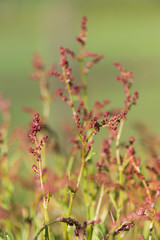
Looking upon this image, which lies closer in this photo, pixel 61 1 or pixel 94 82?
pixel 61 1

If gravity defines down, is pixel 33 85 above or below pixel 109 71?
above

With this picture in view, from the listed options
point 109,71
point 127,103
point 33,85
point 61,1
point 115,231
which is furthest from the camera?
point 33,85

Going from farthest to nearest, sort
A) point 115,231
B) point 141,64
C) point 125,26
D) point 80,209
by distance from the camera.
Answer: point 125,26 → point 141,64 → point 80,209 → point 115,231

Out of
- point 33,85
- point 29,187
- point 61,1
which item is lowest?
point 29,187

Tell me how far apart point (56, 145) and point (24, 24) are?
47.9 ft

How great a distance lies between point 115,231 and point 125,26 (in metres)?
16.6

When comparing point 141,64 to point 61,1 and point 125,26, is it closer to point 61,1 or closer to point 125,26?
point 61,1

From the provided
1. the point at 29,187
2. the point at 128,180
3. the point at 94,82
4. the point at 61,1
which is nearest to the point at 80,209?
the point at 29,187

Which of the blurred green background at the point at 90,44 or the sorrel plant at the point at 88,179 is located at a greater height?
the blurred green background at the point at 90,44

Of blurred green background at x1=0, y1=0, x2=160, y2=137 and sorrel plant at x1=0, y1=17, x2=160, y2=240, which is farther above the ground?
blurred green background at x1=0, y1=0, x2=160, y2=137

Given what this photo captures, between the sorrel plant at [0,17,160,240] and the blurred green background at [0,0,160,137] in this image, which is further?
the blurred green background at [0,0,160,137]

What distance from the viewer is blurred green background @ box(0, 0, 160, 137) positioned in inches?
124

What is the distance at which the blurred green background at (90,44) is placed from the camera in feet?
10.3

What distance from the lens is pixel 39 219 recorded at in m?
0.71
